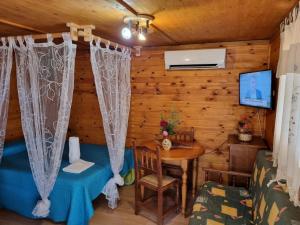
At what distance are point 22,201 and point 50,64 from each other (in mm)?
1697

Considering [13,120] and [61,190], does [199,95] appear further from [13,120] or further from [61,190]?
[13,120]

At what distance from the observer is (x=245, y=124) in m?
3.24

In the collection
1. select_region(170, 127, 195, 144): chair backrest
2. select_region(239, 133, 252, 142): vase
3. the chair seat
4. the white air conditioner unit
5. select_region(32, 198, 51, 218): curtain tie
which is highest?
the white air conditioner unit

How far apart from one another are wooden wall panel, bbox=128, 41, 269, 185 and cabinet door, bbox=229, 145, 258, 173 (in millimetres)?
569

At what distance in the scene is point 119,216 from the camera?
9.49ft

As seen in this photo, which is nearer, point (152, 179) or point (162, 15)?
point (162, 15)

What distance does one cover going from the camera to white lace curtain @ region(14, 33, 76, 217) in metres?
2.17

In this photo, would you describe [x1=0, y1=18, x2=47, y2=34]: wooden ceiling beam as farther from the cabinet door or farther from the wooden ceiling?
the cabinet door

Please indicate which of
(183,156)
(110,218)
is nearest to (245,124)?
(183,156)

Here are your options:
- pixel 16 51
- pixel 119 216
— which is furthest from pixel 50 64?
pixel 119 216

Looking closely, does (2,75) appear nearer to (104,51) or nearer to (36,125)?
(36,125)

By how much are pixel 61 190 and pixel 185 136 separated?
1.93 m

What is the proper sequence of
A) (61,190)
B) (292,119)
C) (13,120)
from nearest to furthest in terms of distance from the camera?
(292,119), (61,190), (13,120)

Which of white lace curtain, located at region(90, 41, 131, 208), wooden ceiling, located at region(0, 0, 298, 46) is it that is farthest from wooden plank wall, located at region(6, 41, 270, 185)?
white lace curtain, located at region(90, 41, 131, 208)
